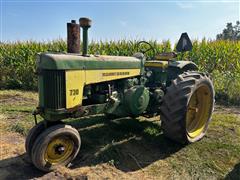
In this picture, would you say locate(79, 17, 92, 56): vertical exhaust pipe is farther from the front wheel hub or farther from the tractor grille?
the front wheel hub

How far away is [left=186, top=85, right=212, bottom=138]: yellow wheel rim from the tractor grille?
2497 mm

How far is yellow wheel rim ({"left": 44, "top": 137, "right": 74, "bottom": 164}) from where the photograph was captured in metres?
3.84

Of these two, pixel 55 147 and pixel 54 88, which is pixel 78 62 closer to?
pixel 54 88

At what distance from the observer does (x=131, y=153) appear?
4543mm

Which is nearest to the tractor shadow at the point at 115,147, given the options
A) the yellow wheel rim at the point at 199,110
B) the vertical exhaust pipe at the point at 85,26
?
the yellow wheel rim at the point at 199,110

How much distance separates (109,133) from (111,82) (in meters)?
1.08

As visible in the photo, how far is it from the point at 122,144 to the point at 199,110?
1.69 m

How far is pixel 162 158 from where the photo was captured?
4.45m

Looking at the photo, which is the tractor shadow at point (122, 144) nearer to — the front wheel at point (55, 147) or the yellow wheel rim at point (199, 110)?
the front wheel at point (55, 147)

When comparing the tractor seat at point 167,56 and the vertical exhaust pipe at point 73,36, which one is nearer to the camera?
the vertical exhaust pipe at point 73,36

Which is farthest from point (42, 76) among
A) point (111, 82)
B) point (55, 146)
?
point (111, 82)

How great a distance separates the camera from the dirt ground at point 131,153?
3953 millimetres

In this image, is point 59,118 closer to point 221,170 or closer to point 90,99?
point 90,99

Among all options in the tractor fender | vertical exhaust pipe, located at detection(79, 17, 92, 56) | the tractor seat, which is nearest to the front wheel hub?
vertical exhaust pipe, located at detection(79, 17, 92, 56)
